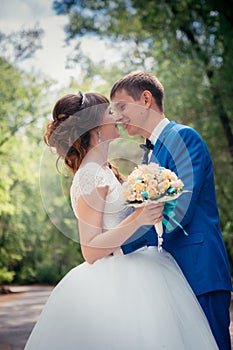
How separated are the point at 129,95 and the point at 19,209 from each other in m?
16.6

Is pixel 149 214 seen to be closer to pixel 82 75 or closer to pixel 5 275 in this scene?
pixel 5 275

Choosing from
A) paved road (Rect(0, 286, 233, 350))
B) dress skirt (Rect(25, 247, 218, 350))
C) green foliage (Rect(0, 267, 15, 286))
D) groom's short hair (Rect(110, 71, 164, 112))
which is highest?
groom's short hair (Rect(110, 71, 164, 112))

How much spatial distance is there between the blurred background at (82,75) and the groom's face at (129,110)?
4.23m

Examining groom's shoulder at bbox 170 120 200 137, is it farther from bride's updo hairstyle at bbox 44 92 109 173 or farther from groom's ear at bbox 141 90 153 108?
bride's updo hairstyle at bbox 44 92 109 173

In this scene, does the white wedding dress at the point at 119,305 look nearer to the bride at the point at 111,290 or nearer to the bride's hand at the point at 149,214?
the bride at the point at 111,290

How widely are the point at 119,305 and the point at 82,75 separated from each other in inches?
702

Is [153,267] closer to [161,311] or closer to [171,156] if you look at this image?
[161,311]

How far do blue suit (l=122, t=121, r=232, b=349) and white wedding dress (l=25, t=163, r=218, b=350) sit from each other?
0.07 metres

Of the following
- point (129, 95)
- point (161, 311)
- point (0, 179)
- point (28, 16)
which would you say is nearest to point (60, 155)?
point (129, 95)

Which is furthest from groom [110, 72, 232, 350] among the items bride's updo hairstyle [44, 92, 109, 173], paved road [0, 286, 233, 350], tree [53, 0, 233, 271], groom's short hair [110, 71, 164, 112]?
tree [53, 0, 233, 271]

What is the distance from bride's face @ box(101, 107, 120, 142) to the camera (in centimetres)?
266

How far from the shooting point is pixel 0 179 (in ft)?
52.2

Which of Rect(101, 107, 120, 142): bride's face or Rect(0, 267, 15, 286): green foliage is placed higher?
Rect(101, 107, 120, 142): bride's face

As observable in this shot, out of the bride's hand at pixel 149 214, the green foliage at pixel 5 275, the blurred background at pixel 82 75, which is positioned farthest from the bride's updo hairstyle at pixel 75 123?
the green foliage at pixel 5 275
